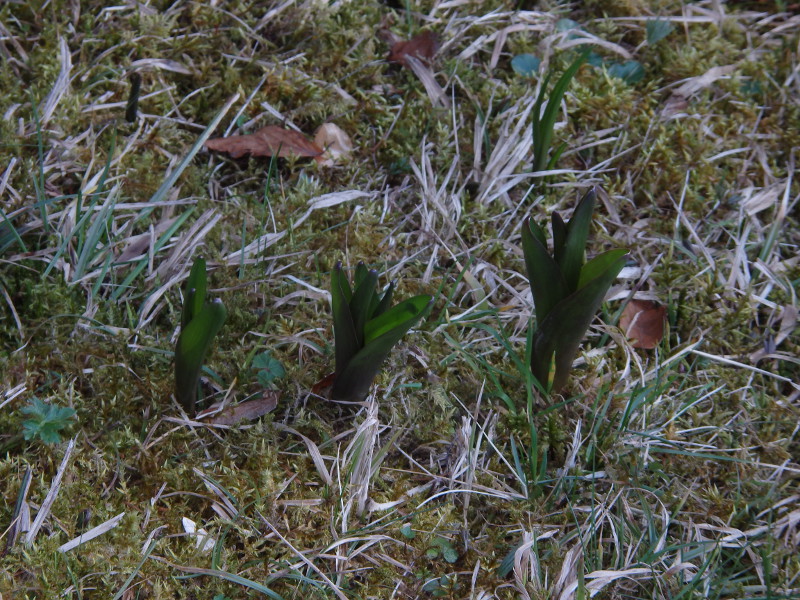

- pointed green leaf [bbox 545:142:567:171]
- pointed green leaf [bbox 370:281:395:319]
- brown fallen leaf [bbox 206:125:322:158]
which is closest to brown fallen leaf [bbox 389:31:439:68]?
brown fallen leaf [bbox 206:125:322:158]

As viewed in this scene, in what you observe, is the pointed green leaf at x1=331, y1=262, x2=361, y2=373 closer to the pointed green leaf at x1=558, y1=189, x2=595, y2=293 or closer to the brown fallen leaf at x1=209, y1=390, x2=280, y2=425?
the brown fallen leaf at x1=209, y1=390, x2=280, y2=425

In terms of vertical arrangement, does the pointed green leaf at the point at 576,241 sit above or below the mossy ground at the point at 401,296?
above

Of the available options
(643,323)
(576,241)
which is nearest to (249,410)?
(576,241)

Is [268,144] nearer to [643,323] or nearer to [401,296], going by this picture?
[401,296]

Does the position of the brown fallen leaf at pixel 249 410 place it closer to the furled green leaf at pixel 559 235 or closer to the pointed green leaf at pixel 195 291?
the pointed green leaf at pixel 195 291

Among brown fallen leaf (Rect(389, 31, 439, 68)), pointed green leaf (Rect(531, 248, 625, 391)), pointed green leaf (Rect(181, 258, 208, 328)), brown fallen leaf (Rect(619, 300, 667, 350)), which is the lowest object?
brown fallen leaf (Rect(619, 300, 667, 350))

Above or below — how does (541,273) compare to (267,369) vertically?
above

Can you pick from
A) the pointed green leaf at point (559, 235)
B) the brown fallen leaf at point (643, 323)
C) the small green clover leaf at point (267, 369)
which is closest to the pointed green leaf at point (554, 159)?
the brown fallen leaf at point (643, 323)
